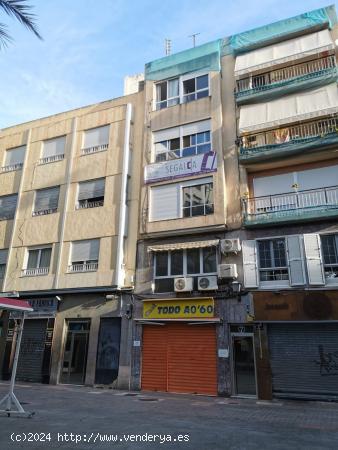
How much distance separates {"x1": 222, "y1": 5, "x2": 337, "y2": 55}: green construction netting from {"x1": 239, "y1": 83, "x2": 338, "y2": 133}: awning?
3.07 meters

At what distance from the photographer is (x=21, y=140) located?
2159cm

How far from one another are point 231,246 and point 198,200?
2.85m

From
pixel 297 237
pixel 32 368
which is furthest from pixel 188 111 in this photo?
pixel 32 368

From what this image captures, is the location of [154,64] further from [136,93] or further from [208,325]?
[208,325]

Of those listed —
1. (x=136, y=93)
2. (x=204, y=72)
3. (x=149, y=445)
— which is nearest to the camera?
(x=149, y=445)

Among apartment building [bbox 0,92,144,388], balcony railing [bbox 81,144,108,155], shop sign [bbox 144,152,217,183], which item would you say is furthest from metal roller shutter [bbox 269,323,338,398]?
balcony railing [bbox 81,144,108,155]

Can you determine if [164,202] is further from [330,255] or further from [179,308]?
[330,255]

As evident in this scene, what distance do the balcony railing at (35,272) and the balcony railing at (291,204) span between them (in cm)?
1002

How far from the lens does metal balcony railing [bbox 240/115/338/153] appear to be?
14.8 meters

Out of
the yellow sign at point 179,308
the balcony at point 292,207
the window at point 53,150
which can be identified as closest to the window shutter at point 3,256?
the window at point 53,150

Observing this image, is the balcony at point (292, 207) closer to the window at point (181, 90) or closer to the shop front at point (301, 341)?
the shop front at point (301, 341)

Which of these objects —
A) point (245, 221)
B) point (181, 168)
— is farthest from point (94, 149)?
point (245, 221)

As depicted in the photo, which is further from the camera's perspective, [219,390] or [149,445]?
[219,390]

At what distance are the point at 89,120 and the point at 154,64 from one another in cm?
448
